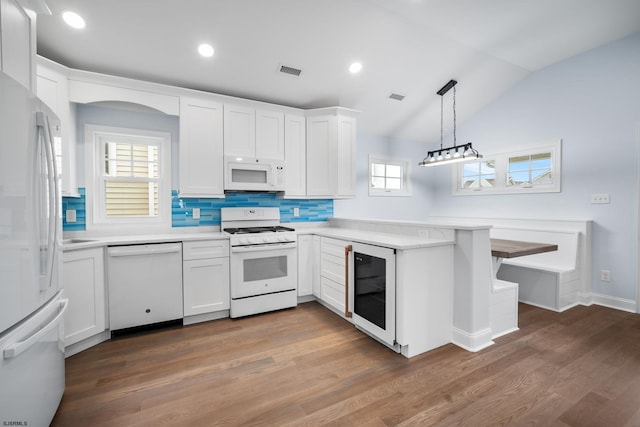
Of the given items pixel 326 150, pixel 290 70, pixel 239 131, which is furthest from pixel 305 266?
pixel 290 70

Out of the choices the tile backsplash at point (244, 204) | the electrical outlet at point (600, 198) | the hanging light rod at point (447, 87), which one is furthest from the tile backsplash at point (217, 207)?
the electrical outlet at point (600, 198)

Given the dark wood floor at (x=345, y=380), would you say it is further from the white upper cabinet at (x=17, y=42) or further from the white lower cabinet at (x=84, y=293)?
the white upper cabinet at (x=17, y=42)

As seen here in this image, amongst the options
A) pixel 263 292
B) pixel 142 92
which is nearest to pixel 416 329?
pixel 263 292

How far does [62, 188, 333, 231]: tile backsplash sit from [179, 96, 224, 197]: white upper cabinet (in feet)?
1.07

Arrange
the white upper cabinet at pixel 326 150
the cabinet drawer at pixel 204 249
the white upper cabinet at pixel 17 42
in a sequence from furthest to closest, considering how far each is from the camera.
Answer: the white upper cabinet at pixel 326 150 < the cabinet drawer at pixel 204 249 < the white upper cabinet at pixel 17 42

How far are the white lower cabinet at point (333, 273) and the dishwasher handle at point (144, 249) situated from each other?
158 centimetres

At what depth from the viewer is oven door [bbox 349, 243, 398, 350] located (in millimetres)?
2320

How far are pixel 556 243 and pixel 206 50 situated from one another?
189 inches

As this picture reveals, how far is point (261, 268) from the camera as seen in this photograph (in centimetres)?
321

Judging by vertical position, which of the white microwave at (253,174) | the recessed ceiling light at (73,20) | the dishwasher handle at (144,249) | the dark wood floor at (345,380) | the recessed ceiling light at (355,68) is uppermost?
the recessed ceiling light at (355,68)

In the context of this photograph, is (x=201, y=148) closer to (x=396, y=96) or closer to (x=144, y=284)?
(x=144, y=284)

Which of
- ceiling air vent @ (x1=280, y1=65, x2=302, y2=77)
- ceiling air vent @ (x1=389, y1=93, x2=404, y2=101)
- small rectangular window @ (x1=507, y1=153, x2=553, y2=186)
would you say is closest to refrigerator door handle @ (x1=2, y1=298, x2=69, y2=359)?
ceiling air vent @ (x1=280, y1=65, x2=302, y2=77)

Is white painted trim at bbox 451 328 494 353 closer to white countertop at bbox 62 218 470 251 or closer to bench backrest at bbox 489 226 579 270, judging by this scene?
white countertop at bbox 62 218 470 251

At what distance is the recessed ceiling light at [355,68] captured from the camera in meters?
3.37
